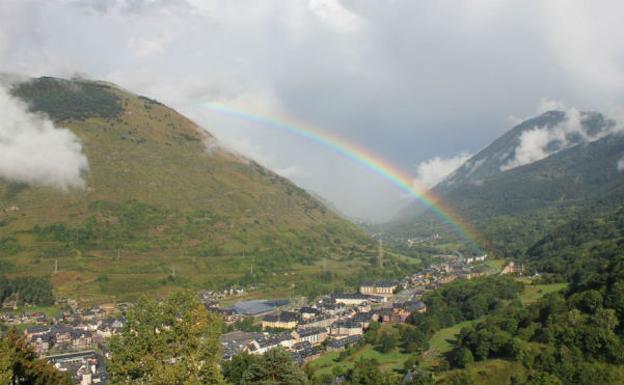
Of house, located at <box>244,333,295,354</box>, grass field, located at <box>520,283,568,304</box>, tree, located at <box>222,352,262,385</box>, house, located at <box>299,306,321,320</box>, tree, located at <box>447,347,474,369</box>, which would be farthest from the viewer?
house, located at <box>299,306,321,320</box>

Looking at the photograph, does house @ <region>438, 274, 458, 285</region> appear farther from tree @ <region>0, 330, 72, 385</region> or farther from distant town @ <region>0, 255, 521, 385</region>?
tree @ <region>0, 330, 72, 385</region>

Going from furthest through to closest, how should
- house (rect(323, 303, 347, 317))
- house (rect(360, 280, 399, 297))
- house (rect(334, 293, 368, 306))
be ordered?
1. house (rect(360, 280, 399, 297))
2. house (rect(334, 293, 368, 306))
3. house (rect(323, 303, 347, 317))

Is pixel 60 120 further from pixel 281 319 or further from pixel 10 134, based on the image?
pixel 281 319

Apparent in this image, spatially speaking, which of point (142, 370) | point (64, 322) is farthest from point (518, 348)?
point (64, 322)

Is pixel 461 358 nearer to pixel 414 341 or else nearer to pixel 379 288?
pixel 414 341

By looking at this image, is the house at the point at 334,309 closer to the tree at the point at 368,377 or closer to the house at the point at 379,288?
the house at the point at 379,288

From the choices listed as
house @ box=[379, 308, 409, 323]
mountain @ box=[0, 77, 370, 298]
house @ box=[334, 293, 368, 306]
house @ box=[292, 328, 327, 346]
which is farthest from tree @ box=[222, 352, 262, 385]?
mountain @ box=[0, 77, 370, 298]

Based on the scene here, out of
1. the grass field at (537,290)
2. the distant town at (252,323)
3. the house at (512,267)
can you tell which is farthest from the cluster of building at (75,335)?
the house at (512,267)
